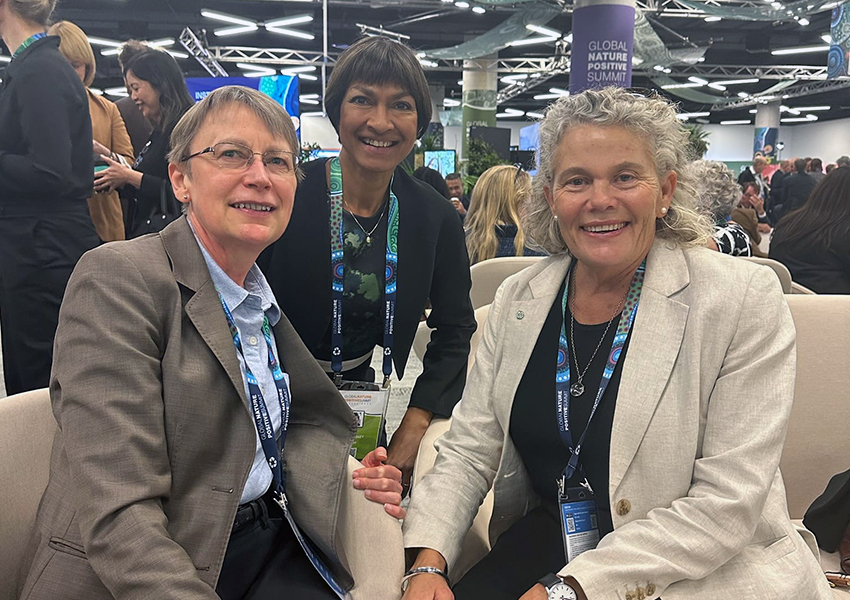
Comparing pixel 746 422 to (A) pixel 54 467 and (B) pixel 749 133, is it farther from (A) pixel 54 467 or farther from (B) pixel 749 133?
(B) pixel 749 133

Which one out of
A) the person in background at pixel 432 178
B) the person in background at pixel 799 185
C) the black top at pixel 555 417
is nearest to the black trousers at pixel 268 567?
the black top at pixel 555 417

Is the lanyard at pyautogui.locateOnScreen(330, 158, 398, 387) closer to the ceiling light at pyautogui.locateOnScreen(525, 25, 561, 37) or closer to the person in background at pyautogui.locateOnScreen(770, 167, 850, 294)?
the person in background at pyautogui.locateOnScreen(770, 167, 850, 294)

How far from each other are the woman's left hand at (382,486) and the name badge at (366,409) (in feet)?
1.47

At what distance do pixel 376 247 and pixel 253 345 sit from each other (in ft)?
2.44

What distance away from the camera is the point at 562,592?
4.57 ft

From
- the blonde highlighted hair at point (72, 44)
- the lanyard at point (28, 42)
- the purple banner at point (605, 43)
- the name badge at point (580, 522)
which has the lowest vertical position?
the name badge at point (580, 522)

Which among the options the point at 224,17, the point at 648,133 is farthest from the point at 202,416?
the point at 224,17

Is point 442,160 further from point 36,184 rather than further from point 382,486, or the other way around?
point 382,486

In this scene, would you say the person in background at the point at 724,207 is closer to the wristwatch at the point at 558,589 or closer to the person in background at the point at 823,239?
the person in background at the point at 823,239

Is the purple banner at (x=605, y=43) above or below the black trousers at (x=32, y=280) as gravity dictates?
above

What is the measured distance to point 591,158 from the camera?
5.16 feet

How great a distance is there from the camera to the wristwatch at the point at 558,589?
4.55ft

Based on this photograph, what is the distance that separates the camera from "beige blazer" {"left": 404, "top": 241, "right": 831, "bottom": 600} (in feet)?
4.49

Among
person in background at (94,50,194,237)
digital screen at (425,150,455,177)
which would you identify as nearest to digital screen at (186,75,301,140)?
digital screen at (425,150,455,177)
